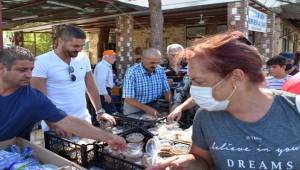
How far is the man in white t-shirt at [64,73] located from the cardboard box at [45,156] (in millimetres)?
886

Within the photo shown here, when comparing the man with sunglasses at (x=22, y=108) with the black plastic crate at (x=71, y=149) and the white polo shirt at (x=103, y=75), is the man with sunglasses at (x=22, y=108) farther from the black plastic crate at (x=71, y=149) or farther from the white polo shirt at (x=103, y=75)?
the white polo shirt at (x=103, y=75)

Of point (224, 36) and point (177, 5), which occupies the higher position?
point (177, 5)

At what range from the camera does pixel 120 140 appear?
6.44 ft

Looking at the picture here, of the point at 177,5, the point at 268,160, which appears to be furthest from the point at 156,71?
the point at 177,5

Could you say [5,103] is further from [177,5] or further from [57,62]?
[177,5]

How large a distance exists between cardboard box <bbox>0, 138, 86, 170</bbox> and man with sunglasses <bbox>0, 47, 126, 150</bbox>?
5cm

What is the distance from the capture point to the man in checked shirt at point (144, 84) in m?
3.37

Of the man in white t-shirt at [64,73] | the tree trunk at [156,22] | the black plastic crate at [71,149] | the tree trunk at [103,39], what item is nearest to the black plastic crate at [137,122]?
the man in white t-shirt at [64,73]

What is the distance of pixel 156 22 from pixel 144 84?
3.70 meters

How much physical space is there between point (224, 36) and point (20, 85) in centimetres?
128

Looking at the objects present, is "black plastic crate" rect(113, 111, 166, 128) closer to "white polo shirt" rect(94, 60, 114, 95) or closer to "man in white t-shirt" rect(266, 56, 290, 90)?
"man in white t-shirt" rect(266, 56, 290, 90)

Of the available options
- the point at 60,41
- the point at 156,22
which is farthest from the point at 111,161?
the point at 156,22

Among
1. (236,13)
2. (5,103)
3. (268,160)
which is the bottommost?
(268,160)

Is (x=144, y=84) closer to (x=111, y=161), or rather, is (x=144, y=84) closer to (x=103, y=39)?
(x=111, y=161)
